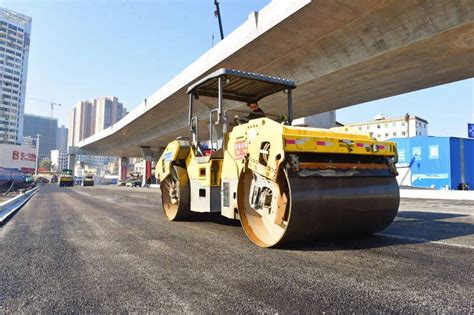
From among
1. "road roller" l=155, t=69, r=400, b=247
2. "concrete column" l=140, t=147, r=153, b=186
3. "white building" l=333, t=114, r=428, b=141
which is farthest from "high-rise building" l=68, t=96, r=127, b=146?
"road roller" l=155, t=69, r=400, b=247

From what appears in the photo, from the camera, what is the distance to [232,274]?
3.03 meters

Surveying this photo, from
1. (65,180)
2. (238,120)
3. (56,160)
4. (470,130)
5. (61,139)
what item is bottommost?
(65,180)

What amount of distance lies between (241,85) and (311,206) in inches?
117

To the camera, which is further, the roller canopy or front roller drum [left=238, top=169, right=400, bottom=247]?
→ the roller canopy

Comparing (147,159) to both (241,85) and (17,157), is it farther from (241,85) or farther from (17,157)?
(241,85)

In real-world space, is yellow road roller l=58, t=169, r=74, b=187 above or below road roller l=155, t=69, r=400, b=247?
below

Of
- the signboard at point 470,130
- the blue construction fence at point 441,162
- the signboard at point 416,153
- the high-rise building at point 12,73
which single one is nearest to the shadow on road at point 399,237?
the blue construction fence at point 441,162

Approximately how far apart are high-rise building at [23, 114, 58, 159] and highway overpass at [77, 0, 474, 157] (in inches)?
6302

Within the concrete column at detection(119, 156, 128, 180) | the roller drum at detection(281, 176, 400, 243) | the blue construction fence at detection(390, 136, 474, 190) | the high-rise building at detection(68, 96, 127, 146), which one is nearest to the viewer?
the roller drum at detection(281, 176, 400, 243)

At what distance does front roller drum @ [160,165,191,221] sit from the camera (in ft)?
20.9

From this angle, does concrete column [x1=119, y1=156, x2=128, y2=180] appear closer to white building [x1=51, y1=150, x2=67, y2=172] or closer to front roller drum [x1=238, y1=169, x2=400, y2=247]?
front roller drum [x1=238, y1=169, x2=400, y2=247]

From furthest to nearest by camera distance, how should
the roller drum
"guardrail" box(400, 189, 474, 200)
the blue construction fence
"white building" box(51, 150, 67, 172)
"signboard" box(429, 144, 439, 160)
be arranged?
1. "white building" box(51, 150, 67, 172)
2. "signboard" box(429, 144, 439, 160)
3. the blue construction fence
4. "guardrail" box(400, 189, 474, 200)
5. the roller drum

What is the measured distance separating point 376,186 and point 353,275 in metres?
1.72

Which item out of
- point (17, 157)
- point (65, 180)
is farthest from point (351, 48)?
point (17, 157)
